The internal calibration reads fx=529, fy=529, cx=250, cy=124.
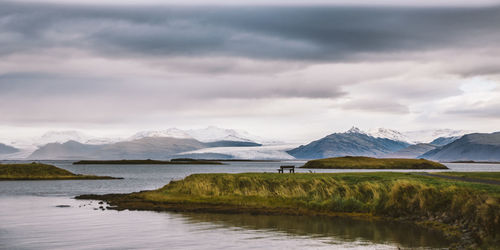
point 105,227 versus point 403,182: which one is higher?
point 403,182

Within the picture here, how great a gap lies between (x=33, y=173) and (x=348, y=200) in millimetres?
111145

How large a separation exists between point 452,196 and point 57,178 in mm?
115869

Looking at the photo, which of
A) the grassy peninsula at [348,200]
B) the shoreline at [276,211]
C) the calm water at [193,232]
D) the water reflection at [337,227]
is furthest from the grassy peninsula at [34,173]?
the water reflection at [337,227]

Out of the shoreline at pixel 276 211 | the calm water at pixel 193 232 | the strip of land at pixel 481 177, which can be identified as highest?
the strip of land at pixel 481 177

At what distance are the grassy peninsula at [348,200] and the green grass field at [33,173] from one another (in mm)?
75780

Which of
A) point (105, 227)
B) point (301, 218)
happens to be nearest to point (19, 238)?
point (105, 227)

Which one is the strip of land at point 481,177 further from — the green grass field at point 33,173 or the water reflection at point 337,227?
the green grass field at point 33,173

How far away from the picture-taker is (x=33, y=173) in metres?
140

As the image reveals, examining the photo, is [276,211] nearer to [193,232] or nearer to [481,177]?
[193,232]

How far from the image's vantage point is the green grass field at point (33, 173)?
13762 cm

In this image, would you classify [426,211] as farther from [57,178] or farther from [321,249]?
[57,178]

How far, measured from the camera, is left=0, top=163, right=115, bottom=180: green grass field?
13762 centimetres

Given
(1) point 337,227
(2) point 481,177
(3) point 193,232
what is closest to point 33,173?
(2) point 481,177

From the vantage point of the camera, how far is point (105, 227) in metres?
41.1
